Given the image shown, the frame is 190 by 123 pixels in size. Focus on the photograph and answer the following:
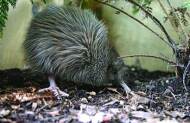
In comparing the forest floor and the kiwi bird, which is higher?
the kiwi bird

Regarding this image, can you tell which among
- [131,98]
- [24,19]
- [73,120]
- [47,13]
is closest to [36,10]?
[24,19]

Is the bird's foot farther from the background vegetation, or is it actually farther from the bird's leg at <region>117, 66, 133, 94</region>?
the background vegetation

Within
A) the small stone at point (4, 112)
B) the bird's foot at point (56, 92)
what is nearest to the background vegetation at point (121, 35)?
the bird's foot at point (56, 92)

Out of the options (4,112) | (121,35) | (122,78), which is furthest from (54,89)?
(121,35)

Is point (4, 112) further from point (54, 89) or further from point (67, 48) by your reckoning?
point (67, 48)

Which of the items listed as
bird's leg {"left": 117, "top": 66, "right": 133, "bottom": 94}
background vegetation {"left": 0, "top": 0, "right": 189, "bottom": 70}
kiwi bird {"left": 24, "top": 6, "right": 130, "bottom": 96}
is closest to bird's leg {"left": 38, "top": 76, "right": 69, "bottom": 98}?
kiwi bird {"left": 24, "top": 6, "right": 130, "bottom": 96}

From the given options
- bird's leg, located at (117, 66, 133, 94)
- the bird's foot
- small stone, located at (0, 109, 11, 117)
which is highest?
bird's leg, located at (117, 66, 133, 94)
